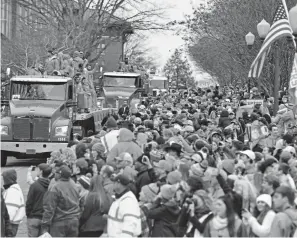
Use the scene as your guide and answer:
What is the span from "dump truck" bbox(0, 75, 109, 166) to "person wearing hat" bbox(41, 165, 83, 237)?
12.8 metres

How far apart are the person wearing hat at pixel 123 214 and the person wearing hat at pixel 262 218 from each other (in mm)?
1167

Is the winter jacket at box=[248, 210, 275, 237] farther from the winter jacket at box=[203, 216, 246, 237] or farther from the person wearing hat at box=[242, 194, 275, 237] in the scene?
the winter jacket at box=[203, 216, 246, 237]

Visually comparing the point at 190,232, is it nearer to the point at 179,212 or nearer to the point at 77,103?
the point at 179,212

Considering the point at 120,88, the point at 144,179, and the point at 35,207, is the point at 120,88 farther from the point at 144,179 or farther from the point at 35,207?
the point at 35,207

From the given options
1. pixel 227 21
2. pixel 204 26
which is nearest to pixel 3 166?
pixel 227 21

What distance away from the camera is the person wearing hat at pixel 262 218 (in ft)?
31.1

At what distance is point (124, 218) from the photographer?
32.0 ft

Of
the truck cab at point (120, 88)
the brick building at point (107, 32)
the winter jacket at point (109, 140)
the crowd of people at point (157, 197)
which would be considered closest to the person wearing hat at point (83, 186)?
the crowd of people at point (157, 197)

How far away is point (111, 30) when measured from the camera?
58.9 m

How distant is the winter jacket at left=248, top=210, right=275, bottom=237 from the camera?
373 inches

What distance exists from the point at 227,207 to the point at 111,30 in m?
50.0

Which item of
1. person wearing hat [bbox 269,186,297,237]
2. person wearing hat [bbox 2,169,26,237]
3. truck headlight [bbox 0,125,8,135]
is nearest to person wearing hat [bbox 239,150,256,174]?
person wearing hat [bbox 269,186,297,237]

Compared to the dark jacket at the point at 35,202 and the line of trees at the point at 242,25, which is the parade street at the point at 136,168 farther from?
the line of trees at the point at 242,25

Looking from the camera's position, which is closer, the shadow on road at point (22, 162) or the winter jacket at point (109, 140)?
the winter jacket at point (109, 140)
